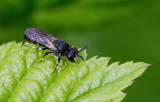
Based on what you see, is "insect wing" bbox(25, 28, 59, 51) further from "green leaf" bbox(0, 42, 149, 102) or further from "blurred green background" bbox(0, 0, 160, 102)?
"blurred green background" bbox(0, 0, 160, 102)

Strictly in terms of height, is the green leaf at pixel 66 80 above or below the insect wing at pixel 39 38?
below

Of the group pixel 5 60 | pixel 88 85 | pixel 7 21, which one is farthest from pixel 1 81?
pixel 7 21

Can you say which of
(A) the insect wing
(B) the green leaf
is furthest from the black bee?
(B) the green leaf

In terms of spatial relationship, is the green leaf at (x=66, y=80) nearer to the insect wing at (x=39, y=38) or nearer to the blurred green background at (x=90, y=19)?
the insect wing at (x=39, y=38)

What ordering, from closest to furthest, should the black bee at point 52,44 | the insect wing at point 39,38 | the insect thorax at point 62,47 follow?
the black bee at point 52,44 < the insect thorax at point 62,47 < the insect wing at point 39,38

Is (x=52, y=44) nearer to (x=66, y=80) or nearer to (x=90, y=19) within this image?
(x=66, y=80)

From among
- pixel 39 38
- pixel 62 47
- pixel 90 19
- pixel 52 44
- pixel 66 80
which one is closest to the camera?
pixel 66 80

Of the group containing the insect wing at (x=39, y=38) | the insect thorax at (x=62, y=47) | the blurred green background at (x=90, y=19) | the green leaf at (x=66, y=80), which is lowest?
the green leaf at (x=66, y=80)

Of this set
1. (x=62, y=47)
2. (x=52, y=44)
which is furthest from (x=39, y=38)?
(x=62, y=47)

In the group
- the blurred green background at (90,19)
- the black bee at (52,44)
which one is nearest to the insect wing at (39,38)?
the black bee at (52,44)
